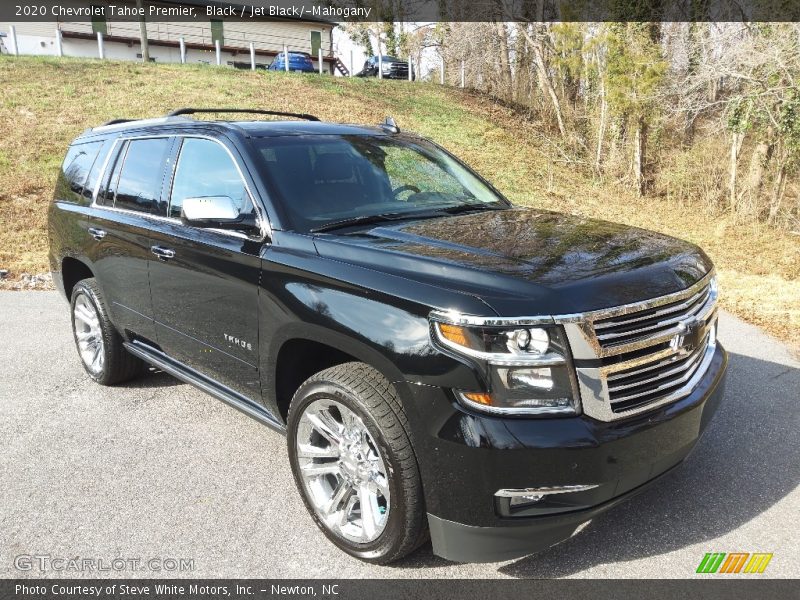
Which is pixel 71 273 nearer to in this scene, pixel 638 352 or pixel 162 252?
pixel 162 252

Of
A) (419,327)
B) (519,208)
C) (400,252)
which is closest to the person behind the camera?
(419,327)

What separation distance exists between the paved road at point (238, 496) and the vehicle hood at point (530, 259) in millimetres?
1187

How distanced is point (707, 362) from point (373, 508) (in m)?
1.74

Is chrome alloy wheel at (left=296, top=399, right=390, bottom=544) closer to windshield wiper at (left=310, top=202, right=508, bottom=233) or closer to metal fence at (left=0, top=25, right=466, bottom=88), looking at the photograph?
windshield wiper at (left=310, top=202, right=508, bottom=233)

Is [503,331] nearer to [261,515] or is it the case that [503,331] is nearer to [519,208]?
[261,515]

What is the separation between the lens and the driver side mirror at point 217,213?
129 inches

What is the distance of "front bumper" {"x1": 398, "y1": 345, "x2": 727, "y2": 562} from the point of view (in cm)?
236

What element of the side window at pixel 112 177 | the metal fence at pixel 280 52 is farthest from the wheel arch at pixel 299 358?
the metal fence at pixel 280 52

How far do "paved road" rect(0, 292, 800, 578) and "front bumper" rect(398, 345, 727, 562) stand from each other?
424 mm

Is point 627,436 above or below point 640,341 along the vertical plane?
below

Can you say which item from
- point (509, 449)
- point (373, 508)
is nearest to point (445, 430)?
point (509, 449)

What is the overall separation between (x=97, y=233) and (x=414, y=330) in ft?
10.6

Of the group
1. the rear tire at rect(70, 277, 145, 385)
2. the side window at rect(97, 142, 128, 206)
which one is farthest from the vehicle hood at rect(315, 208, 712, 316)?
the rear tire at rect(70, 277, 145, 385)

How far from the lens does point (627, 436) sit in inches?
97.7
